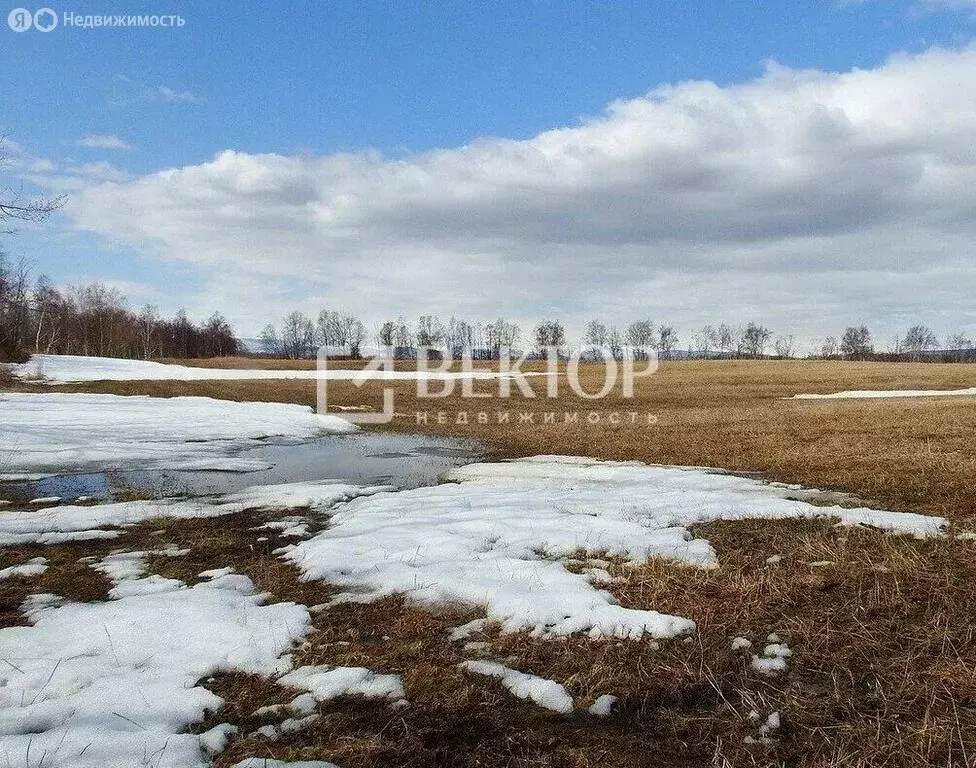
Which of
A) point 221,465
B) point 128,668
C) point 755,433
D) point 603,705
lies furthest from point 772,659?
point 755,433

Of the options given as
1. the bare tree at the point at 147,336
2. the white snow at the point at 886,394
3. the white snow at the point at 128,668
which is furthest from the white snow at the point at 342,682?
the bare tree at the point at 147,336

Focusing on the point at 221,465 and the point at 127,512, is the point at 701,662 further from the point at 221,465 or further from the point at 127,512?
the point at 221,465

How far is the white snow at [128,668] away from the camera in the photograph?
12.0 feet

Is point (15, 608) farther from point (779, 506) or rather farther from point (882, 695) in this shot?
point (779, 506)

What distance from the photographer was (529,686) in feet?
14.7

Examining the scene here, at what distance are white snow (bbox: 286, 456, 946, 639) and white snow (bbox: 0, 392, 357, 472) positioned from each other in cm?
850

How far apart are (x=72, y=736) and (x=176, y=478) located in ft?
38.7

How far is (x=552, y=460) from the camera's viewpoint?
17.5 m

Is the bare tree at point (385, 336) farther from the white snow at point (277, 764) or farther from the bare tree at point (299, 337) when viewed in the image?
the white snow at point (277, 764)

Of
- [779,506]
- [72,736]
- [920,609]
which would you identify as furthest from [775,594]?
[72,736]

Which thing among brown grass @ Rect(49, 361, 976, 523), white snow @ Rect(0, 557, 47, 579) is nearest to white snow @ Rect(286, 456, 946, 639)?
brown grass @ Rect(49, 361, 976, 523)

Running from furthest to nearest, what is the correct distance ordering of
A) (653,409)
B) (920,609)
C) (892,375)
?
(892,375)
(653,409)
(920,609)

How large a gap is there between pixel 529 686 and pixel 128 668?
312cm

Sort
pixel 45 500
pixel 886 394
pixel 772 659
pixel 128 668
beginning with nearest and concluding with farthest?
pixel 128 668
pixel 772 659
pixel 45 500
pixel 886 394
